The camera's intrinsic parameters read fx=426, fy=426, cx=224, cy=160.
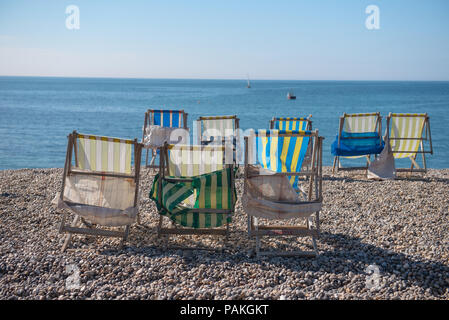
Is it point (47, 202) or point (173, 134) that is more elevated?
point (173, 134)

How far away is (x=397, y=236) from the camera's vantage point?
445 centimetres

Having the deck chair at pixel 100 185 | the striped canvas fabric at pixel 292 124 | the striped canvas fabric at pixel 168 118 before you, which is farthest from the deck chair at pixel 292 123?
the deck chair at pixel 100 185

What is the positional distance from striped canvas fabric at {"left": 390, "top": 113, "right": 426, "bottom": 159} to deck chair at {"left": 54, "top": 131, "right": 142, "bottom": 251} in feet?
17.2

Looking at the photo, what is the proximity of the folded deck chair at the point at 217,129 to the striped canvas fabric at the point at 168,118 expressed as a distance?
0.69 metres

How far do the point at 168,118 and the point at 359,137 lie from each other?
11.5ft

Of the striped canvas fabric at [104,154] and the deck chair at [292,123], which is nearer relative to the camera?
the striped canvas fabric at [104,154]

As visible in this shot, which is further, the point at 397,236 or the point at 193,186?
the point at 397,236

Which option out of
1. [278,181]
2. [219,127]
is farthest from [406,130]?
[278,181]

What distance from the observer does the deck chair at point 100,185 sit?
399 cm

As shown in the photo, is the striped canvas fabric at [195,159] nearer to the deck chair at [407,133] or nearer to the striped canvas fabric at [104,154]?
the striped canvas fabric at [104,154]

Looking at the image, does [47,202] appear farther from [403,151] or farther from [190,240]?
[403,151]
